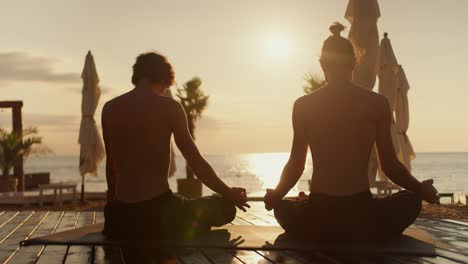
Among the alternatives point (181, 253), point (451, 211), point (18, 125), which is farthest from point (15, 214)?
point (18, 125)

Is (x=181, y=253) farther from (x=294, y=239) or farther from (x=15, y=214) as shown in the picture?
(x=15, y=214)

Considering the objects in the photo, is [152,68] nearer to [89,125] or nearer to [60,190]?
[89,125]

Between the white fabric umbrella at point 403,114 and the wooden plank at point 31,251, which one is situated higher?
the white fabric umbrella at point 403,114

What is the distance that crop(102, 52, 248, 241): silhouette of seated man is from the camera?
3883 millimetres

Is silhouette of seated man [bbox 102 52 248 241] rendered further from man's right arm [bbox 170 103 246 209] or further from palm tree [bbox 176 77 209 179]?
palm tree [bbox 176 77 209 179]

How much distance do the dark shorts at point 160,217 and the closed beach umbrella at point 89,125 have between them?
11.2 metres

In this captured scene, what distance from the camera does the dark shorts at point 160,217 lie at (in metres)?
3.95

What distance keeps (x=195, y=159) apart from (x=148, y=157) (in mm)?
326

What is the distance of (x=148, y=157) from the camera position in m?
3.88

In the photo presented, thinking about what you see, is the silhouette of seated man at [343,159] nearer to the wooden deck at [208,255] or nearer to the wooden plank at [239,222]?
the wooden deck at [208,255]

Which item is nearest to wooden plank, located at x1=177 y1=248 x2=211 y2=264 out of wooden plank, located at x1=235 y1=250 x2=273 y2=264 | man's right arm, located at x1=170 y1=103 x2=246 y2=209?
wooden plank, located at x1=235 y1=250 x2=273 y2=264

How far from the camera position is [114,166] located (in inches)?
160

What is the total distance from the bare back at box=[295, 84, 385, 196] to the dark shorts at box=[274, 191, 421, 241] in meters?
0.08

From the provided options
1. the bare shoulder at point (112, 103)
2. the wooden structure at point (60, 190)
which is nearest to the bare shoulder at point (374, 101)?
the bare shoulder at point (112, 103)
